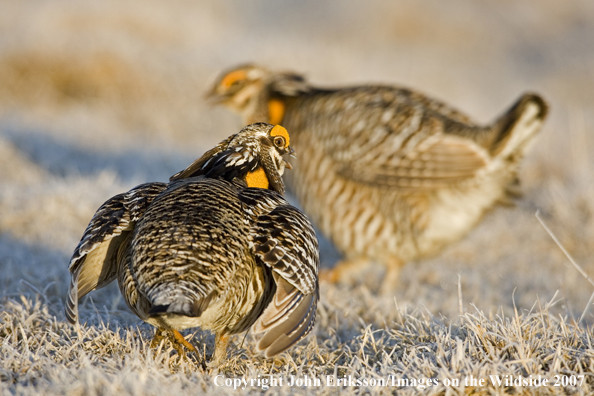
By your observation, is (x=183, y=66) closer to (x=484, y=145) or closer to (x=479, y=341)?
(x=484, y=145)

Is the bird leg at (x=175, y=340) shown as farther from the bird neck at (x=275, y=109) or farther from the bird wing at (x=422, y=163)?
the bird neck at (x=275, y=109)

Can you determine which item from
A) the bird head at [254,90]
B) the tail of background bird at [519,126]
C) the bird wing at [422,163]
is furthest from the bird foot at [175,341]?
the bird head at [254,90]

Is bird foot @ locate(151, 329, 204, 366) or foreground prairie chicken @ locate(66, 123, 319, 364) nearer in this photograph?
foreground prairie chicken @ locate(66, 123, 319, 364)

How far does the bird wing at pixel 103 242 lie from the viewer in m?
2.41

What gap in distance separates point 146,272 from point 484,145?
9.94 feet

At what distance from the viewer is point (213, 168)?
2.91 m

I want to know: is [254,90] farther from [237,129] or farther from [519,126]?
[237,129]

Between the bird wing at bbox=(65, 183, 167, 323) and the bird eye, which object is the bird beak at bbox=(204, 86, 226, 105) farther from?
the bird wing at bbox=(65, 183, 167, 323)

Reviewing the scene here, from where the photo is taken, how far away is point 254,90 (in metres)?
5.52

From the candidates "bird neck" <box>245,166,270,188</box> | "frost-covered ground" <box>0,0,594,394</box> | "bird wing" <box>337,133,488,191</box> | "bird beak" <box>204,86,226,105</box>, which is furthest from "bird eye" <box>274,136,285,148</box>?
"bird beak" <box>204,86,226,105</box>

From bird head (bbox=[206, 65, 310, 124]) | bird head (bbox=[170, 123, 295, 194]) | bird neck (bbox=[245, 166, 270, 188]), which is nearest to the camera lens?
bird head (bbox=[170, 123, 295, 194])

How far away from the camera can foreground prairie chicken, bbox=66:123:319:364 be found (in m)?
2.24

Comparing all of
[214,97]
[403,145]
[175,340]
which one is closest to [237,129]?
[214,97]

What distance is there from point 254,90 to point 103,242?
3343 millimetres
